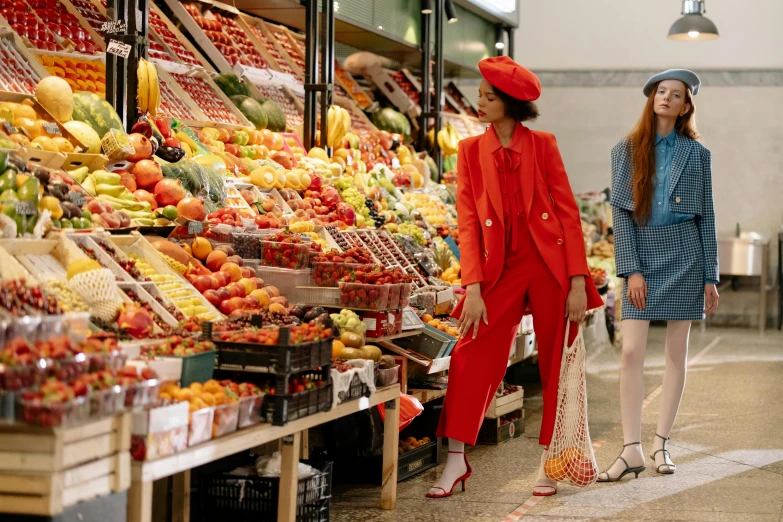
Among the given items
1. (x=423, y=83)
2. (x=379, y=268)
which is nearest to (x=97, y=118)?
(x=379, y=268)

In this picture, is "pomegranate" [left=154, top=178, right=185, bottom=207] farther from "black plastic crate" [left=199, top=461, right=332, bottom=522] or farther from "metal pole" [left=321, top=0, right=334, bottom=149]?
"metal pole" [left=321, top=0, right=334, bottom=149]

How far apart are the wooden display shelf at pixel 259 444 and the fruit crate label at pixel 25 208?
1.04 metres

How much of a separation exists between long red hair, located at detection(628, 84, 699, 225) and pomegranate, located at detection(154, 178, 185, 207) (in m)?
2.13

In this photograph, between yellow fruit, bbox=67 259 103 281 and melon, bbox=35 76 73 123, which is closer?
yellow fruit, bbox=67 259 103 281

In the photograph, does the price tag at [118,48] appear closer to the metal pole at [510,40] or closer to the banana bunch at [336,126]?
the banana bunch at [336,126]

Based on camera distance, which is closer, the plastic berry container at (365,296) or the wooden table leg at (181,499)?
the wooden table leg at (181,499)

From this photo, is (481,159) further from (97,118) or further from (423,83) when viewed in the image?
(423,83)

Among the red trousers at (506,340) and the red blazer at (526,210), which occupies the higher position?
the red blazer at (526,210)

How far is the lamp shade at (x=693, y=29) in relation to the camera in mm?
9984

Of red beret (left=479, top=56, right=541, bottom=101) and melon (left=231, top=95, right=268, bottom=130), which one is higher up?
melon (left=231, top=95, right=268, bottom=130)

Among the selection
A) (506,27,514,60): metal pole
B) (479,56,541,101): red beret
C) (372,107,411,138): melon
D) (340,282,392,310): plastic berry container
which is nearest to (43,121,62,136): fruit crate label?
(340,282,392,310): plastic berry container

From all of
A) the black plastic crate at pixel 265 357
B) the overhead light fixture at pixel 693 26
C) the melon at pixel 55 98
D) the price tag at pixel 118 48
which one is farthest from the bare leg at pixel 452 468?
the overhead light fixture at pixel 693 26

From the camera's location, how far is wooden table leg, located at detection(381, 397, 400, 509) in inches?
164

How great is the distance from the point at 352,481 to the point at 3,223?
1.90m
